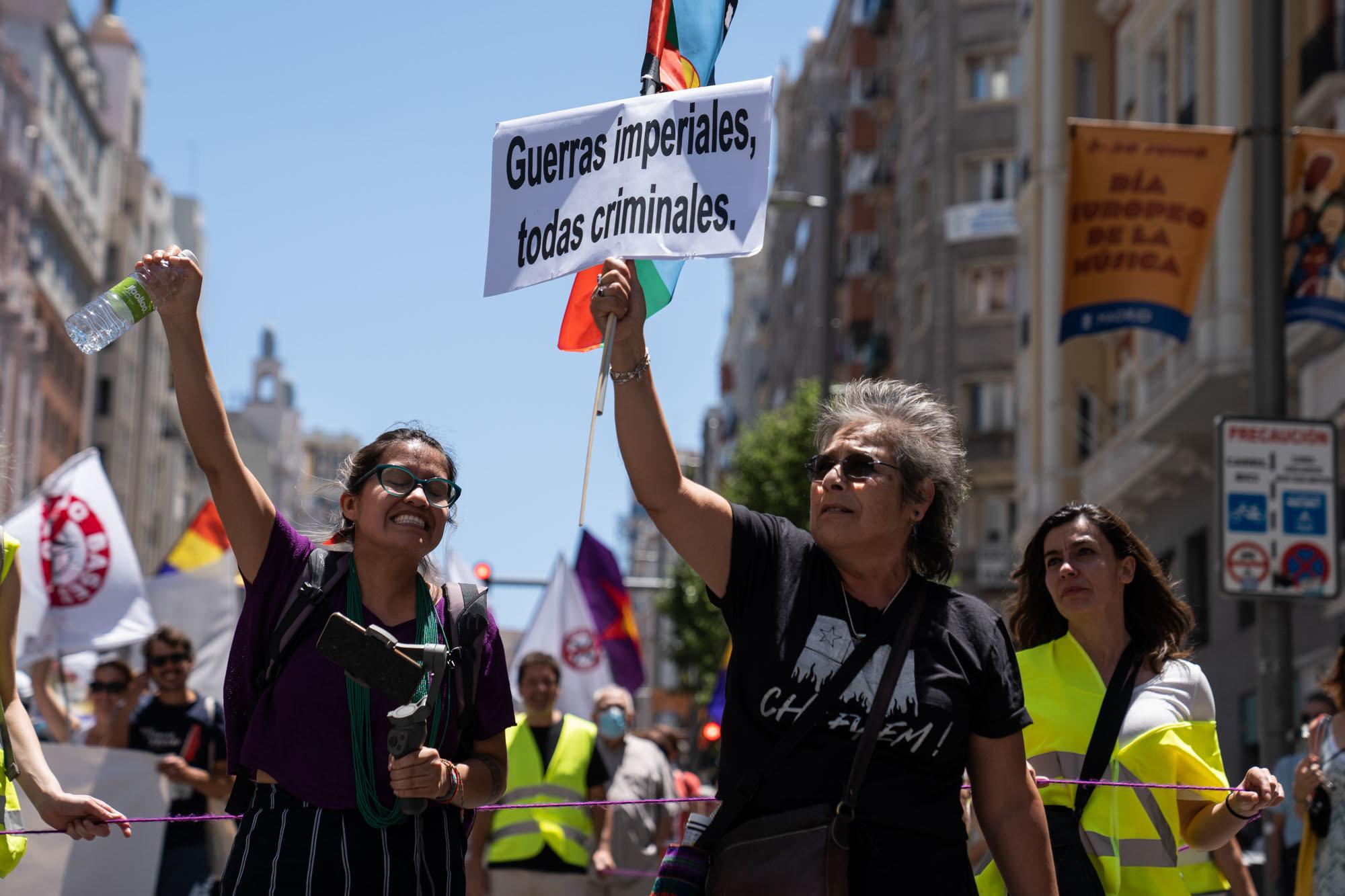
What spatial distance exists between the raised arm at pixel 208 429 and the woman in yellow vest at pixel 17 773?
0.78 m

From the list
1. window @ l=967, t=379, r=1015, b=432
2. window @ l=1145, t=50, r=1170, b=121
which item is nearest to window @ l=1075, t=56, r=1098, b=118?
window @ l=1145, t=50, r=1170, b=121

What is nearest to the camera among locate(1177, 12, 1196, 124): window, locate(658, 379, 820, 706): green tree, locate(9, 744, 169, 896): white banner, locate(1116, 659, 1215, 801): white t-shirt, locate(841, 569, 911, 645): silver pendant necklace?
locate(841, 569, 911, 645): silver pendant necklace

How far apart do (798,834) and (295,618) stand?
4.23 ft

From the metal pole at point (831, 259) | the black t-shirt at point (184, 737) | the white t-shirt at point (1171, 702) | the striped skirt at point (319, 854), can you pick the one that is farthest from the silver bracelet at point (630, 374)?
the metal pole at point (831, 259)

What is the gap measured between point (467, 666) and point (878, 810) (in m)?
1.11

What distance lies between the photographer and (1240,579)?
10.7 meters

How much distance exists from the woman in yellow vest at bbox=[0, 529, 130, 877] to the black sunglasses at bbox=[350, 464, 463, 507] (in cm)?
102

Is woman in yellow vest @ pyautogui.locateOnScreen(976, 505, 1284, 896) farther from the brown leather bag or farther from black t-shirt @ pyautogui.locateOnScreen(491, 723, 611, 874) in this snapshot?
black t-shirt @ pyautogui.locateOnScreen(491, 723, 611, 874)

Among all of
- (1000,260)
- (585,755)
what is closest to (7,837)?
(585,755)

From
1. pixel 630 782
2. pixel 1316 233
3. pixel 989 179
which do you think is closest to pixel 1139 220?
pixel 1316 233

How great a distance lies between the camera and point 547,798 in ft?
36.3

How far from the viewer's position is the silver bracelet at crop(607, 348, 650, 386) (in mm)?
4336

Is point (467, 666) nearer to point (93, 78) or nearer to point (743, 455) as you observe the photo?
point (743, 455)

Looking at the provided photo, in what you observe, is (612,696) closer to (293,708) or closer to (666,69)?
(666,69)
